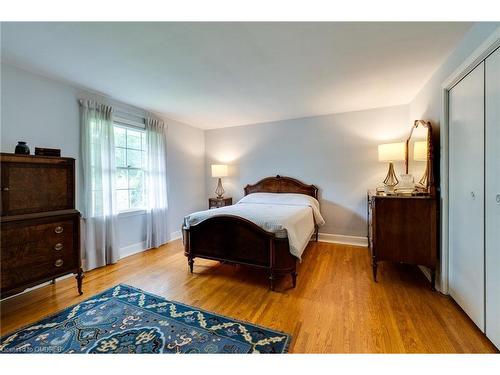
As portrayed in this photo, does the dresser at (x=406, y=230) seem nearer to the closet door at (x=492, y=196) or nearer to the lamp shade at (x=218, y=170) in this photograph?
the closet door at (x=492, y=196)

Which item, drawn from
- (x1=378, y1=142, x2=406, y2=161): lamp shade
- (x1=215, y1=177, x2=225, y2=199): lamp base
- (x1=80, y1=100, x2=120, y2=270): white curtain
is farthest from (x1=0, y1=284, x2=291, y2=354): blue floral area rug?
(x1=215, y1=177, x2=225, y2=199): lamp base

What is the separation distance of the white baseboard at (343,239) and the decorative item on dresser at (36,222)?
11.8ft

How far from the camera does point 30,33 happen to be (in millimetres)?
1654

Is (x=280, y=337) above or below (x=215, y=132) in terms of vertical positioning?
below

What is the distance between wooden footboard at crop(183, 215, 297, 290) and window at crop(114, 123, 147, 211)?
4.53 feet

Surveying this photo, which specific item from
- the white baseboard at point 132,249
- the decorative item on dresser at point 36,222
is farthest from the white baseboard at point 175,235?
the decorative item on dresser at point 36,222

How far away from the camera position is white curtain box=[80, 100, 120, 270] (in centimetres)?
273

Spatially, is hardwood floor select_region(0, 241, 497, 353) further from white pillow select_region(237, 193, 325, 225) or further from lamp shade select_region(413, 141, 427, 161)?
lamp shade select_region(413, 141, 427, 161)

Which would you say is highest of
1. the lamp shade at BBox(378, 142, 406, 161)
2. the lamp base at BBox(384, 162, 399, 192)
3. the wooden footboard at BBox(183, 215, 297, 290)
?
the lamp shade at BBox(378, 142, 406, 161)
